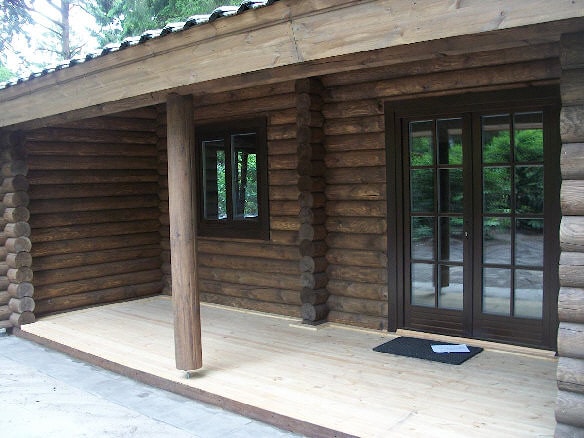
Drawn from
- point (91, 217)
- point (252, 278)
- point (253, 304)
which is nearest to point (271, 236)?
point (252, 278)

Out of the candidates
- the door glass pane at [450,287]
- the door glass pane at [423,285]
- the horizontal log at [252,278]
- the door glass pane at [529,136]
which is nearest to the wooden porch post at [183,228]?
the horizontal log at [252,278]

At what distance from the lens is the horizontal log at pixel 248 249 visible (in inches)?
267

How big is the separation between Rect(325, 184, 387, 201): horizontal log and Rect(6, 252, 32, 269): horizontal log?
139 inches

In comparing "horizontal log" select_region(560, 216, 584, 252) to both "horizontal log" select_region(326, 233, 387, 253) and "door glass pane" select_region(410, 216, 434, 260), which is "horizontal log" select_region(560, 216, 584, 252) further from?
"horizontal log" select_region(326, 233, 387, 253)

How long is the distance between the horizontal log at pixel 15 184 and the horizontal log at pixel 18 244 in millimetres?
551

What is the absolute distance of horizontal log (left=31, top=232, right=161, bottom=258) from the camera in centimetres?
725

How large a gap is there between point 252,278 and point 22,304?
2650 millimetres

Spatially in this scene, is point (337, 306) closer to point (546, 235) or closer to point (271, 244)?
point (271, 244)

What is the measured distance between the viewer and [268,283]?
6965 mm

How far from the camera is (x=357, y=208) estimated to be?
20.0 ft

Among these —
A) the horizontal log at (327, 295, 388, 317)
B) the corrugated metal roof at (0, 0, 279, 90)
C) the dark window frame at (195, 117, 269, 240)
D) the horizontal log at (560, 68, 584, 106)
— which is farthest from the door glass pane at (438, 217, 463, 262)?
the corrugated metal roof at (0, 0, 279, 90)

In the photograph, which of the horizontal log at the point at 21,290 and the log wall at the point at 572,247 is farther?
the horizontal log at the point at 21,290

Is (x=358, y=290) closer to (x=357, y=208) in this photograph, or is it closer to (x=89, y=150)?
(x=357, y=208)

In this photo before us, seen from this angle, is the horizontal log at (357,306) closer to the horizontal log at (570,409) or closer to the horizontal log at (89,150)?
the horizontal log at (570,409)
